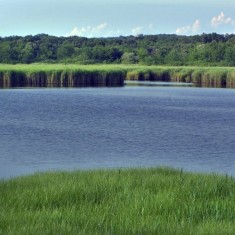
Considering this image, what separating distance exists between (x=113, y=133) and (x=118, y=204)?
2047 centimetres

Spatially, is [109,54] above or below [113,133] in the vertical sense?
above

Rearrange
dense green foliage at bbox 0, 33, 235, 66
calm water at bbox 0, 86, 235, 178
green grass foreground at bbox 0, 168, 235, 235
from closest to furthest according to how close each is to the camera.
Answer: green grass foreground at bbox 0, 168, 235, 235, calm water at bbox 0, 86, 235, 178, dense green foliage at bbox 0, 33, 235, 66

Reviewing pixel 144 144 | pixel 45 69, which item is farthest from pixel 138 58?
pixel 144 144

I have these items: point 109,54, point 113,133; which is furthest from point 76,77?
point 109,54

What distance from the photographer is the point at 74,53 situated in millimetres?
129625

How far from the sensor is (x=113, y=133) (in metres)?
29.6

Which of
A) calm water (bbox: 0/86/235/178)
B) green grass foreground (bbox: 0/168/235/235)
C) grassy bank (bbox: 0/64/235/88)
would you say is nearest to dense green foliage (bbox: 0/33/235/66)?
grassy bank (bbox: 0/64/235/88)

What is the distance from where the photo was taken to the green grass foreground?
24.6 feet

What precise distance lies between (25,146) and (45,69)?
51672 millimetres

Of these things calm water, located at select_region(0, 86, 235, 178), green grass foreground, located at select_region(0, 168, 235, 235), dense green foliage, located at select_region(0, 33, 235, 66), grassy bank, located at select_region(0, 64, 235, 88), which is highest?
dense green foliage, located at select_region(0, 33, 235, 66)

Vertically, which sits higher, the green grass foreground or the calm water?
the green grass foreground

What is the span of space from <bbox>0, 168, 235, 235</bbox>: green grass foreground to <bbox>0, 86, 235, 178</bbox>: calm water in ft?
19.5

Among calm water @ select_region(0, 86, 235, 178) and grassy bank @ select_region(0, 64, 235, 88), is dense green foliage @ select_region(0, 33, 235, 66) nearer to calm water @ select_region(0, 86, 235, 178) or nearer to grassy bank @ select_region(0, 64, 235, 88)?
grassy bank @ select_region(0, 64, 235, 88)

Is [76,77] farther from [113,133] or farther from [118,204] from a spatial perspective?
[118,204]
